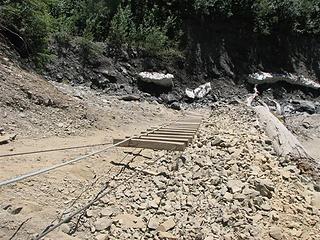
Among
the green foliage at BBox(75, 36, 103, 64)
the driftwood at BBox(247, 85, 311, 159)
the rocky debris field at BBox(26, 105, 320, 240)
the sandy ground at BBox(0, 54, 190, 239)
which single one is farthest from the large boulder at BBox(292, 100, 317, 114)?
the rocky debris field at BBox(26, 105, 320, 240)

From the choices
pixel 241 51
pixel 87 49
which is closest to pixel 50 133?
pixel 87 49

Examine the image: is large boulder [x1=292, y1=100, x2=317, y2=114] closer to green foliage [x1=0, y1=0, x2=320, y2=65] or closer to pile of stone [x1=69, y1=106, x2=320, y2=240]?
green foliage [x1=0, y1=0, x2=320, y2=65]

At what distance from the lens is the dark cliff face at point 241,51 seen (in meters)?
15.2

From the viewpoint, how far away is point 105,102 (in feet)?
33.6

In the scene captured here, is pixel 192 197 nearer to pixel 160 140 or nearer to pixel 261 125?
pixel 160 140

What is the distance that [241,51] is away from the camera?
16312 millimetres

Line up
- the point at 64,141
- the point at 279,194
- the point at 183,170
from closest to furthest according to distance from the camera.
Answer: the point at 279,194, the point at 183,170, the point at 64,141

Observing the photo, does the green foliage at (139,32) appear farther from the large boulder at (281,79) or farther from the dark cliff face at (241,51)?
the large boulder at (281,79)

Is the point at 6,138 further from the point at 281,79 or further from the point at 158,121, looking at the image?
the point at 281,79

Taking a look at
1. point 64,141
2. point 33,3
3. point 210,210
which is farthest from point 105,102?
point 210,210

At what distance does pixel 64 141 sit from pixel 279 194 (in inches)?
130

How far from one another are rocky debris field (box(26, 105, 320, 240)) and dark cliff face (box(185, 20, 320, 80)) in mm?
9897

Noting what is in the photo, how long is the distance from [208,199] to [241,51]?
13119 mm

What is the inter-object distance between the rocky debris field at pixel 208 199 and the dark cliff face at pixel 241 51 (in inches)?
390
